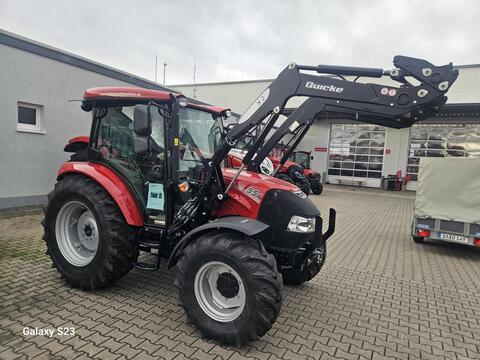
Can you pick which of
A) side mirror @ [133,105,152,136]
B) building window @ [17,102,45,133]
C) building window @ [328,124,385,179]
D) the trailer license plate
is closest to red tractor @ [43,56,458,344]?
side mirror @ [133,105,152,136]

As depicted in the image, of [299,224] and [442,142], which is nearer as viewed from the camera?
[299,224]

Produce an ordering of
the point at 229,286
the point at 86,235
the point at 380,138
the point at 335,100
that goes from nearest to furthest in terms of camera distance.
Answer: the point at 229,286 → the point at 335,100 → the point at 86,235 → the point at 380,138

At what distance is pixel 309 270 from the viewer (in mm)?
4191

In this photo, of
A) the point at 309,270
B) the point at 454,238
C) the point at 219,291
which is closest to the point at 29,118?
the point at 219,291

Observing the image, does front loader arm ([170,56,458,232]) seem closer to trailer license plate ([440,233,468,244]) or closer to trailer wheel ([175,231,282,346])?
trailer wheel ([175,231,282,346])

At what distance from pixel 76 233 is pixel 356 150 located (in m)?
21.0

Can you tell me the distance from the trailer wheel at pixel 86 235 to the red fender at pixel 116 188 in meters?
0.09

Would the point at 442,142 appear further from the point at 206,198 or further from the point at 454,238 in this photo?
the point at 206,198

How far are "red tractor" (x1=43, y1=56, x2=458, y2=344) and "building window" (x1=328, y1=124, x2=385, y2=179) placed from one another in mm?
19401

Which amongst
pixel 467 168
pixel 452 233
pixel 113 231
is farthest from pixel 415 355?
pixel 467 168

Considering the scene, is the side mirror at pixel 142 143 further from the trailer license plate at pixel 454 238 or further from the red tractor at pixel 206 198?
the trailer license plate at pixel 454 238

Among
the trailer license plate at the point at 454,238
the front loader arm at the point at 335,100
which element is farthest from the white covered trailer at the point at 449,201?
the front loader arm at the point at 335,100

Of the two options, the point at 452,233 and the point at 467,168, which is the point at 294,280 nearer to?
the point at 452,233

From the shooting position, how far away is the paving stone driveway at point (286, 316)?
2.88 metres
